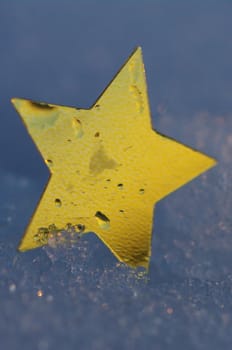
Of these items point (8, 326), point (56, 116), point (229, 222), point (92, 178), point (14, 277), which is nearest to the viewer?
point (56, 116)

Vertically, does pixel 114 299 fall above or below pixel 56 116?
below

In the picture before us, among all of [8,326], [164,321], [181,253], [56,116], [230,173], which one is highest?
[230,173]

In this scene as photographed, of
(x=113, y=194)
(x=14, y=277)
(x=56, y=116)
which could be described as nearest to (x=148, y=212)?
(x=113, y=194)

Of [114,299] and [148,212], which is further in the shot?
[114,299]

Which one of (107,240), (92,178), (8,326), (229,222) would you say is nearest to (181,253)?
(229,222)

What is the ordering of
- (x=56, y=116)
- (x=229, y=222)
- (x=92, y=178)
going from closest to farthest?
(x=56, y=116), (x=92, y=178), (x=229, y=222)

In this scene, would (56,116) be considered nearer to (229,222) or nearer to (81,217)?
(81,217)

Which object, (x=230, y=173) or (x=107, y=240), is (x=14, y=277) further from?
(x=230, y=173)
